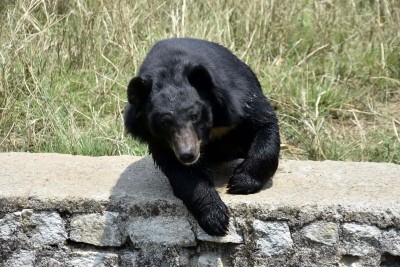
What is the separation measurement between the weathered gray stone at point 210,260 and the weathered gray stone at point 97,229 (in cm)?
46

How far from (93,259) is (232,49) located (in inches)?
130

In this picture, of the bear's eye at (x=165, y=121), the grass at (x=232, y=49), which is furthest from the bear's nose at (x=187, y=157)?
the grass at (x=232, y=49)

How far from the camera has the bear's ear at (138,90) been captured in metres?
4.48

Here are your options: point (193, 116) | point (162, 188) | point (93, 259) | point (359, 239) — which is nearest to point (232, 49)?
point (162, 188)

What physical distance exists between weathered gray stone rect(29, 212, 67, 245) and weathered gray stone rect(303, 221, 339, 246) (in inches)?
55.5

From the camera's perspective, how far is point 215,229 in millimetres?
4473

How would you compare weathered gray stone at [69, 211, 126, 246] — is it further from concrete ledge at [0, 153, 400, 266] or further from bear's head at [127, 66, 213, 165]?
bear's head at [127, 66, 213, 165]

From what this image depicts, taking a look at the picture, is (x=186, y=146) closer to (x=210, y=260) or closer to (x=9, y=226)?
(x=210, y=260)

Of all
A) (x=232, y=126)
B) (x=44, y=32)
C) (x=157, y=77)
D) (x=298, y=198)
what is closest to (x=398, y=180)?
(x=298, y=198)

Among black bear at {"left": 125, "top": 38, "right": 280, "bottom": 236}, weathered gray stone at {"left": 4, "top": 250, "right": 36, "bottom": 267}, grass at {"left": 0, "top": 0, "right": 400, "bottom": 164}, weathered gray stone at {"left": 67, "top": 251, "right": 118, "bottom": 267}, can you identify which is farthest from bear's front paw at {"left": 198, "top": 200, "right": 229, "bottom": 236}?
grass at {"left": 0, "top": 0, "right": 400, "bottom": 164}

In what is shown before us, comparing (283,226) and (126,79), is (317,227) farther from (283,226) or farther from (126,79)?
(126,79)

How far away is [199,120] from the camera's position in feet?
14.9

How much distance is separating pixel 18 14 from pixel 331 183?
4.25 m

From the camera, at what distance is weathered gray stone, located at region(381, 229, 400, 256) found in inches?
176
